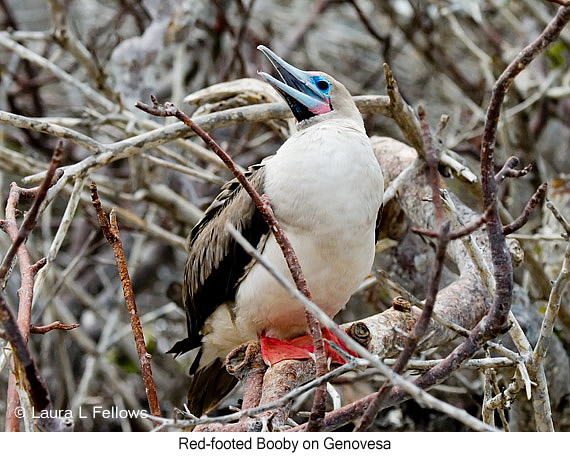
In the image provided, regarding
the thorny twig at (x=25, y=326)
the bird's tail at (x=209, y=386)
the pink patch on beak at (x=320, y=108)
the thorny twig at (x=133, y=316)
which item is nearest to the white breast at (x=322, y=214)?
the pink patch on beak at (x=320, y=108)

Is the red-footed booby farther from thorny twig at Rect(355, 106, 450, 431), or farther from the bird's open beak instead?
thorny twig at Rect(355, 106, 450, 431)

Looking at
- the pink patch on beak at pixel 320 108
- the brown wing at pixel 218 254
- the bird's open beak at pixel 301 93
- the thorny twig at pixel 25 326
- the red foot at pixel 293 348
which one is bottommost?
the red foot at pixel 293 348

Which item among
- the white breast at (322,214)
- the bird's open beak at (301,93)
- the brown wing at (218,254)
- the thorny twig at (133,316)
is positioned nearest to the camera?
the thorny twig at (133,316)

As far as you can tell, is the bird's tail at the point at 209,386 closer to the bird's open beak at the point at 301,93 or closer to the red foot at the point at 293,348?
the red foot at the point at 293,348

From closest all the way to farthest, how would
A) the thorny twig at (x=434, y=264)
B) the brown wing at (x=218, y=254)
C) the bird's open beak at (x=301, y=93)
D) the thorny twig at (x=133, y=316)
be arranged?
the thorny twig at (x=434, y=264), the thorny twig at (x=133, y=316), the brown wing at (x=218, y=254), the bird's open beak at (x=301, y=93)

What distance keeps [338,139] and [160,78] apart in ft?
9.63

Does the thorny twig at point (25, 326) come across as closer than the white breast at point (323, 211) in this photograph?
Yes

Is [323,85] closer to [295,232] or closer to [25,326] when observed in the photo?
[295,232]

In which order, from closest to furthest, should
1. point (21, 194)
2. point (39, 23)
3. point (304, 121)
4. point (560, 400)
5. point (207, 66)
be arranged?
point (21, 194) → point (304, 121) → point (560, 400) → point (207, 66) → point (39, 23)

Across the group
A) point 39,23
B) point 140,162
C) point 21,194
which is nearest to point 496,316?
point 21,194

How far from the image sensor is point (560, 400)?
3.62 meters

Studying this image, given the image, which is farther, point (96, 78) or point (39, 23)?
point (39, 23)

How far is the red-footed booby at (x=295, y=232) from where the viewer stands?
2.70 m

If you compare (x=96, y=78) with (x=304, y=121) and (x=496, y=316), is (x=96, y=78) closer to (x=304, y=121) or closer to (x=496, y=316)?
(x=304, y=121)
